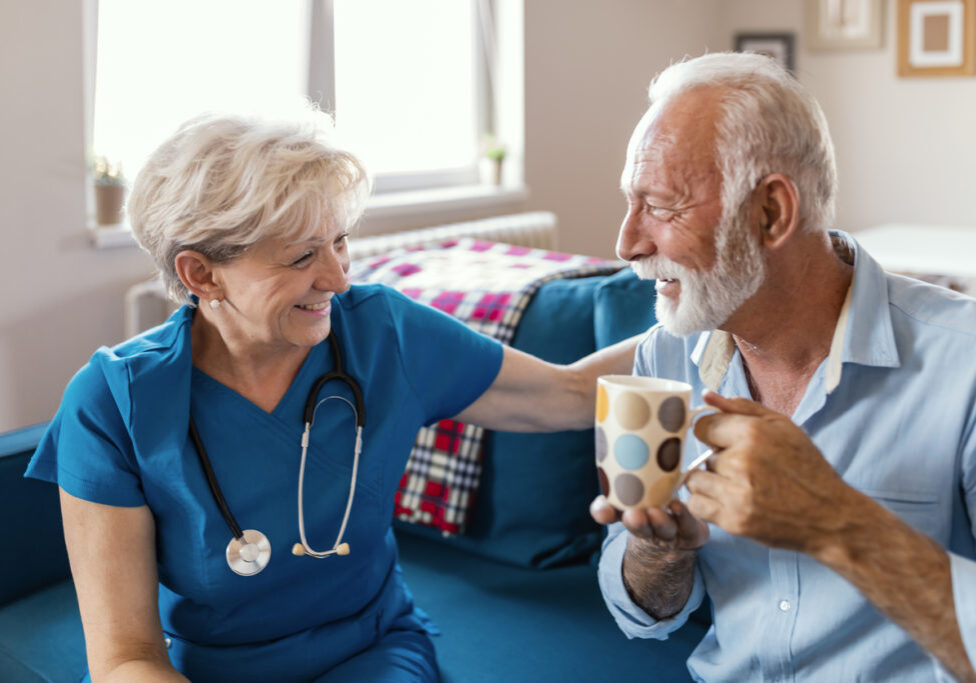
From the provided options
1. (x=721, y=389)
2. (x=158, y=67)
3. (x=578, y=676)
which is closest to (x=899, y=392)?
(x=721, y=389)

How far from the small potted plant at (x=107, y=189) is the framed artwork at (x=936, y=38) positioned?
165 inches

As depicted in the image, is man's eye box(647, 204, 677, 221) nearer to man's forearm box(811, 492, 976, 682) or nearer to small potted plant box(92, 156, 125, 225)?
man's forearm box(811, 492, 976, 682)

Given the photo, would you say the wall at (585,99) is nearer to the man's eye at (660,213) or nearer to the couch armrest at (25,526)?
the couch armrest at (25,526)

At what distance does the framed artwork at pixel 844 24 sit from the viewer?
17.0 ft

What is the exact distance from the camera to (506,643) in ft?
5.37

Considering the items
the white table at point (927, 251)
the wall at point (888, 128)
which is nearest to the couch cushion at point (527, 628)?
the white table at point (927, 251)

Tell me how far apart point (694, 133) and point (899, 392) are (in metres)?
0.38

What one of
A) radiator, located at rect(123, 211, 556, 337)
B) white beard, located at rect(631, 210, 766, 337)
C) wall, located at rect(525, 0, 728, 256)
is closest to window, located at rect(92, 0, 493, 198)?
wall, located at rect(525, 0, 728, 256)

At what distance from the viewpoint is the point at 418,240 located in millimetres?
3197

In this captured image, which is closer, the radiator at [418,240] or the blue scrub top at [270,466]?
the blue scrub top at [270,466]

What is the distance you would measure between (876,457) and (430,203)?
2.60 metres

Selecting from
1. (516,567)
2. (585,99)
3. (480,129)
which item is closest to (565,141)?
(585,99)

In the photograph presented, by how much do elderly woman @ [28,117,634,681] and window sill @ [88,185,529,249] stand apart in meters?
1.68

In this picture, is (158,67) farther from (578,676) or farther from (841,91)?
(841,91)
